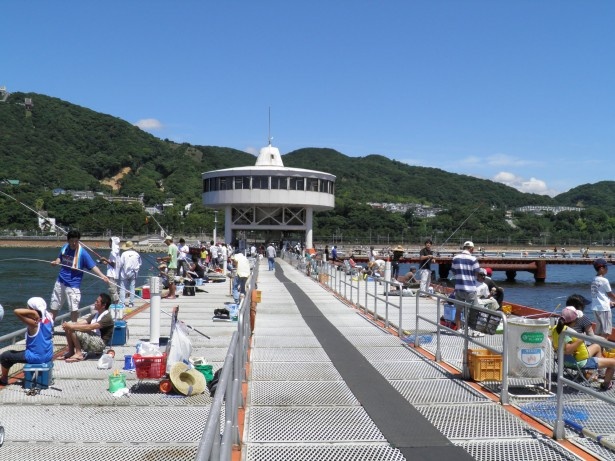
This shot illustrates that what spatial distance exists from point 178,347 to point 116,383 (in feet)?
2.88

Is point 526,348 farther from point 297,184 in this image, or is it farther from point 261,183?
point 297,184

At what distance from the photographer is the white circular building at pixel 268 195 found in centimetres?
5234

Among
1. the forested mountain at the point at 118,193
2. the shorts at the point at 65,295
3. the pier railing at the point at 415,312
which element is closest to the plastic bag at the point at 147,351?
the shorts at the point at 65,295

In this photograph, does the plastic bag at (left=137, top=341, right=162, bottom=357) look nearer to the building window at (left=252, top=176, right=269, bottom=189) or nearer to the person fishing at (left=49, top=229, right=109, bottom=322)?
the person fishing at (left=49, top=229, right=109, bottom=322)

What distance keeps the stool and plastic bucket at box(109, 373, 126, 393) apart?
0.82 metres

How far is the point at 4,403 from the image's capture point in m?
7.25

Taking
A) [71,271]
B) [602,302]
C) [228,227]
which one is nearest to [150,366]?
[71,271]

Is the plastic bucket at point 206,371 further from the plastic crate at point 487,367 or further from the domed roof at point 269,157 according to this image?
the domed roof at point 269,157

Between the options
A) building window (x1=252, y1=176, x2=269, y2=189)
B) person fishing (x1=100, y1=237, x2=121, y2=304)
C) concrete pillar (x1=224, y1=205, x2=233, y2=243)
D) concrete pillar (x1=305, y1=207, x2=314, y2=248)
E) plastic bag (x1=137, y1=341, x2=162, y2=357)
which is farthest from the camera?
concrete pillar (x1=305, y1=207, x2=314, y2=248)

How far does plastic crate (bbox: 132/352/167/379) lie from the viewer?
796 cm

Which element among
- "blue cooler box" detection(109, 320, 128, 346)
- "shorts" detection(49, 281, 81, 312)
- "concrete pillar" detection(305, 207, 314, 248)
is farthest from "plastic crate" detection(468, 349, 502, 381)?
"concrete pillar" detection(305, 207, 314, 248)

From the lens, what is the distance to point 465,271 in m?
11.4

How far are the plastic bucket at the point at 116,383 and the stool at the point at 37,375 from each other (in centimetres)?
82

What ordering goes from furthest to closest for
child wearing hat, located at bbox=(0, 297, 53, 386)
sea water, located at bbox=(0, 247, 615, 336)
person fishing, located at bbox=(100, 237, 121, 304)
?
sea water, located at bbox=(0, 247, 615, 336) → person fishing, located at bbox=(100, 237, 121, 304) → child wearing hat, located at bbox=(0, 297, 53, 386)
